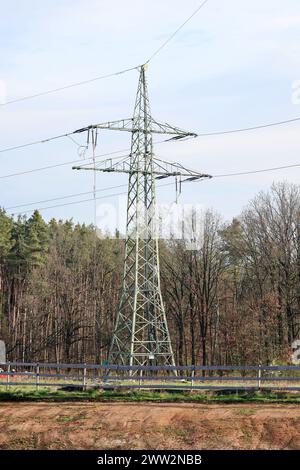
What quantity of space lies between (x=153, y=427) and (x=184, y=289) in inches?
1975

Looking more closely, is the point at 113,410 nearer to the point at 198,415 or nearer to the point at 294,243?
the point at 198,415

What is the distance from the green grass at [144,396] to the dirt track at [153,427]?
1.04 m

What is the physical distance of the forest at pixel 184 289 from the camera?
65062 mm

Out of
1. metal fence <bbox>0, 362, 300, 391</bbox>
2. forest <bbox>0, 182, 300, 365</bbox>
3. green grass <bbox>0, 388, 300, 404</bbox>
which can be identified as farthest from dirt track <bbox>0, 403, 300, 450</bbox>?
forest <bbox>0, 182, 300, 365</bbox>

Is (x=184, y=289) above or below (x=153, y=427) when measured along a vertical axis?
above

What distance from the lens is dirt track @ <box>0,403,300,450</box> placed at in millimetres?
28375

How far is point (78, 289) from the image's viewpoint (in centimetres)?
9794

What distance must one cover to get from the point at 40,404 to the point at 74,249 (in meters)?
71.3

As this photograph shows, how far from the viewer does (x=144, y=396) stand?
35438mm
